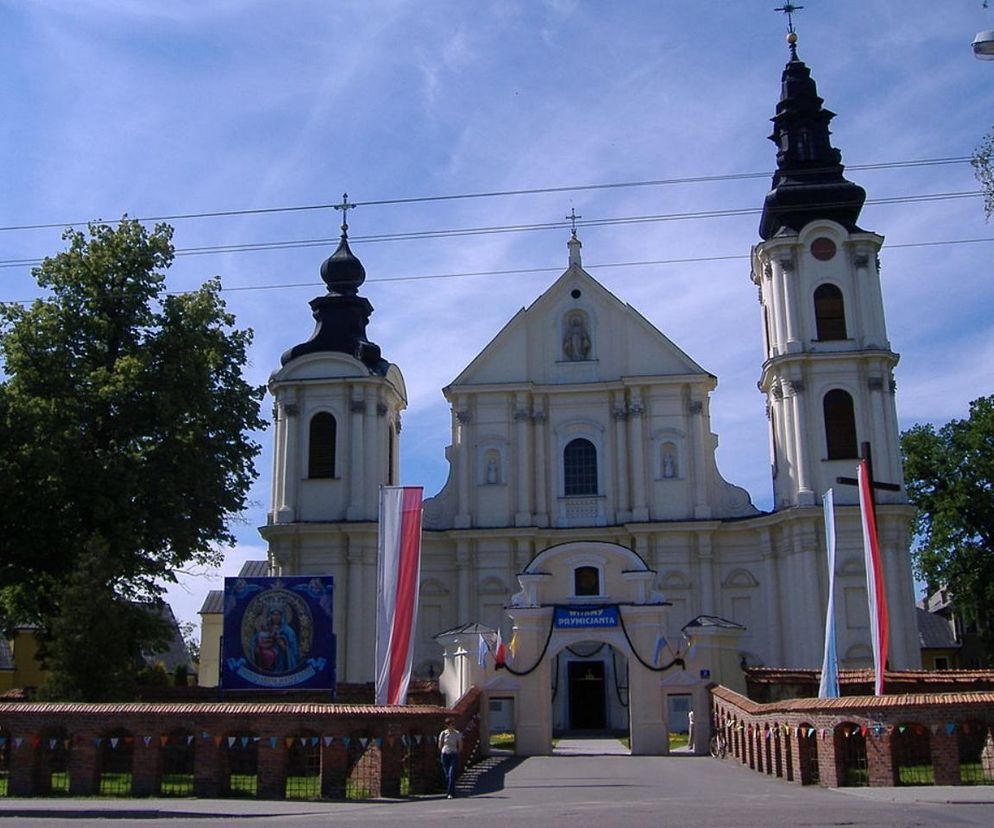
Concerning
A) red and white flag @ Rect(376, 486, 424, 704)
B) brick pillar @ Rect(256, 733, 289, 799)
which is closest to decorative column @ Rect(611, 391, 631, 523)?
red and white flag @ Rect(376, 486, 424, 704)

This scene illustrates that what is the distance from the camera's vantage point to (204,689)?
3288 centimetres

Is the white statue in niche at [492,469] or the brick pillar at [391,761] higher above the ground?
the white statue in niche at [492,469]

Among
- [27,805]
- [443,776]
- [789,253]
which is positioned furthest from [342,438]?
[27,805]

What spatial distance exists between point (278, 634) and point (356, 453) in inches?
495

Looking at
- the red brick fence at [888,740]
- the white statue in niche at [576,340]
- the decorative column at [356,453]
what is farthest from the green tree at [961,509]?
the red brick fence at [888,740]

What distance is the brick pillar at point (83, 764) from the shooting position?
20.3 m

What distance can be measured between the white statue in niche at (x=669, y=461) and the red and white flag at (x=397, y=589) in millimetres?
17103

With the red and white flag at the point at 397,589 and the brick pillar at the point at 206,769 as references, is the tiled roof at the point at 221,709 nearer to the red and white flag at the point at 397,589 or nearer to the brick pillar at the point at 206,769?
the brick pillar at the point at 206,769

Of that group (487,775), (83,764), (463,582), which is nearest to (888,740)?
(487,775)

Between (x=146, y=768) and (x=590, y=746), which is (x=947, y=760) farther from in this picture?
(x=590, y=746)

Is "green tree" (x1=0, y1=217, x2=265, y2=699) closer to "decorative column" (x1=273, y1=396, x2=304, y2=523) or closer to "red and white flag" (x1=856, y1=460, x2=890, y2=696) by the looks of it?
"decorative column" (x1=273, y1=396, x2=304, y2=523)

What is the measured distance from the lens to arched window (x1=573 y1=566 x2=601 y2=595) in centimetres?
3288

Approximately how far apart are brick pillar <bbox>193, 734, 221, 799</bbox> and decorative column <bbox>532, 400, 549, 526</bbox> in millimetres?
21489

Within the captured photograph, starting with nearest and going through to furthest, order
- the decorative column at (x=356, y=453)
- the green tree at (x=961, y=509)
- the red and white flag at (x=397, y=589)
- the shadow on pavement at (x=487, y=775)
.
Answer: the shadow on pavement at (x=487, y=775)
the red and white flag at (x=397, y=589)
the decorative column at (x=356, y=453)
the green tree at (x=961, y=509)
